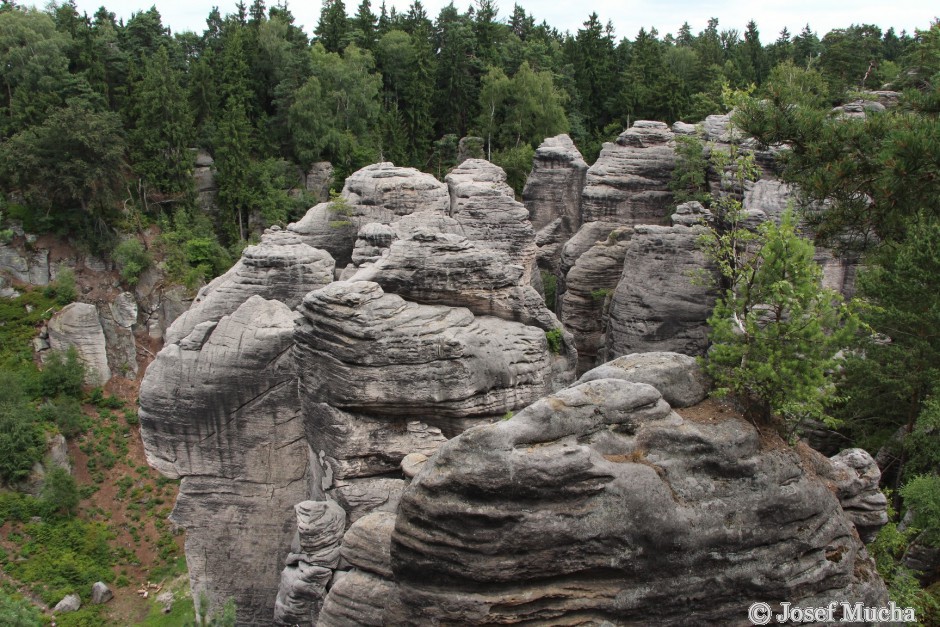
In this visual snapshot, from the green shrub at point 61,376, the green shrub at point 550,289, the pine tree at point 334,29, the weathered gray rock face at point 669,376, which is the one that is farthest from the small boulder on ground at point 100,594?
the pine tree at point 334,29

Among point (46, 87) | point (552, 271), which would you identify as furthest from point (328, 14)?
point (552, 271)

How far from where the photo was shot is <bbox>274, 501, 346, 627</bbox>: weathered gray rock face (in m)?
14.5

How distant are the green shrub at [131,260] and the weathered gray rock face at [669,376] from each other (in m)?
33.6

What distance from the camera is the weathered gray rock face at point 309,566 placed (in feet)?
47.6

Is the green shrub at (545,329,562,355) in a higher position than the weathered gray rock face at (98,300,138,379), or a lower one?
higher

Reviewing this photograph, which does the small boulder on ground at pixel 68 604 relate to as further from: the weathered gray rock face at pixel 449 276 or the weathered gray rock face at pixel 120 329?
the weathered gray rock face at pixel 449 276

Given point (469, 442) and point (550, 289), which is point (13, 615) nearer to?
point (469, 442)

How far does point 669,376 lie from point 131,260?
3521 cm

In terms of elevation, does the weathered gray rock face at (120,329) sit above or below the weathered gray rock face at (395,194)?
below

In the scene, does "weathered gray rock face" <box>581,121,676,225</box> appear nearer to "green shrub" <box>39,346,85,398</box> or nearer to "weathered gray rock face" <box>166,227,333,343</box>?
"weathered gray rock face" <box>166,227,333,343</box>

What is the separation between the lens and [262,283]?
20891 millimetres

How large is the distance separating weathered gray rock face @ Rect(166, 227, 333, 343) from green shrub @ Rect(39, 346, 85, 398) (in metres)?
17.5

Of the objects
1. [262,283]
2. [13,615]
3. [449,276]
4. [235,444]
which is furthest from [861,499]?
[262,283]

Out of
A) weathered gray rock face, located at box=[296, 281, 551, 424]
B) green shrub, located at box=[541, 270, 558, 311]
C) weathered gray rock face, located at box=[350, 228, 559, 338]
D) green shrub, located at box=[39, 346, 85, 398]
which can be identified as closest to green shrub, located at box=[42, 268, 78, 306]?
green shrub, located at box=[39, 346, 85, 398]
